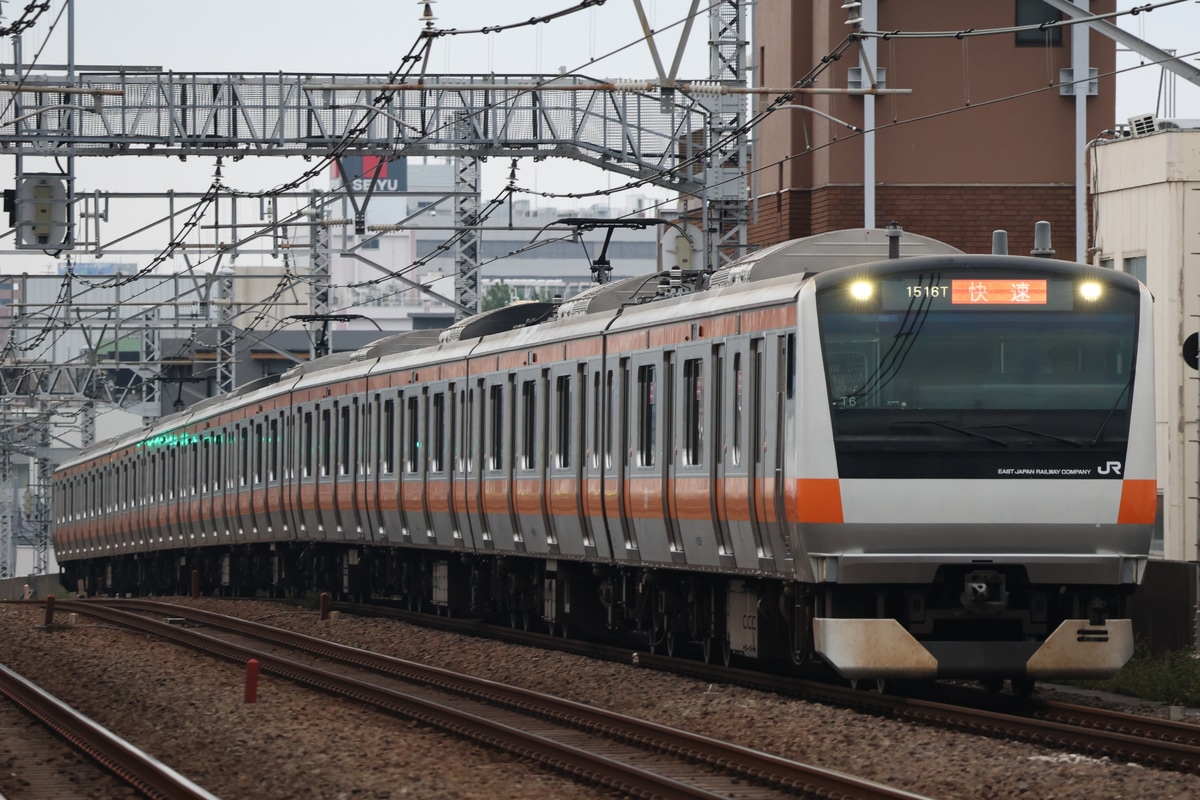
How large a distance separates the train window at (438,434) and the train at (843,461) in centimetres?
188

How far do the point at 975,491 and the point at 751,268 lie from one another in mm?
2955

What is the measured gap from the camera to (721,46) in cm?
2778

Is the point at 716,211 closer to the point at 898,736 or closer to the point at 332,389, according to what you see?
the point at 332,389

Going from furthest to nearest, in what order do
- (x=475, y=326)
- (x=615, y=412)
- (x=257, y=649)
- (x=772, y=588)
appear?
(x=475, y=326) → (x=257, y=649) → (x=615, y=412) → (x=772, y=588)

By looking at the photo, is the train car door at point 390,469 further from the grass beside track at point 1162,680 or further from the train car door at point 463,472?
the grass beside track at point 1162,680

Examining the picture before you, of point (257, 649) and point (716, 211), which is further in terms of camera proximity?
point (716, 211)

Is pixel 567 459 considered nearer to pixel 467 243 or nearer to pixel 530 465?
pixel 530 465

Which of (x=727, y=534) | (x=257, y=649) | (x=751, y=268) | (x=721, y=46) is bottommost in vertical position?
(x=257, y=649)

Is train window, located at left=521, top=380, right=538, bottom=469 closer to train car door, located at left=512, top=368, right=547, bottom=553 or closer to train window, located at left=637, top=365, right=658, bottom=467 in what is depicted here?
train car door, located at left=512, top=368, right=547, bottom=553

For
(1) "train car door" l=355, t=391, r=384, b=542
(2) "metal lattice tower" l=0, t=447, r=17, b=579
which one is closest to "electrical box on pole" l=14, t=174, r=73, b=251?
(1) "train car door" l=355, t=391, r=384, b=542

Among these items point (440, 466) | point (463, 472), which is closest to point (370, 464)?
point (440, 466)

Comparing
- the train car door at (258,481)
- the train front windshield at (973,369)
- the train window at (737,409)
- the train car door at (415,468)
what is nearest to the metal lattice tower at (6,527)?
the train car door at (258,481)

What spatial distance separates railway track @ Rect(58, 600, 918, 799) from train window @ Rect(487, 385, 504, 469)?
2.41 metres

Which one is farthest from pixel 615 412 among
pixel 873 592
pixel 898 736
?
pixel 898 736
